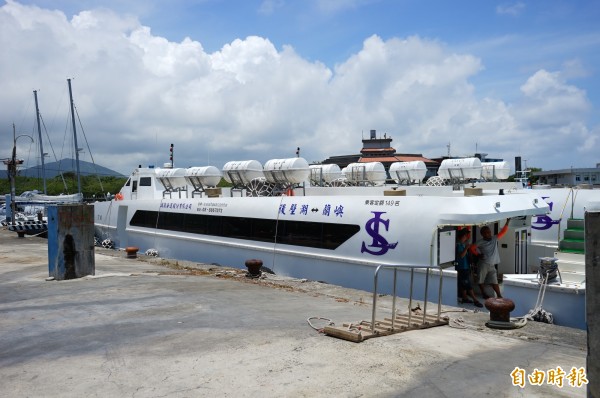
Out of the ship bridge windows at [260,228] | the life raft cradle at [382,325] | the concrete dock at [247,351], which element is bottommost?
the concrete dock at [247,351]

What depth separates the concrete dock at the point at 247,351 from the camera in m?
4.67

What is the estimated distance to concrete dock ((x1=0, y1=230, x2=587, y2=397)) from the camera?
467 cm

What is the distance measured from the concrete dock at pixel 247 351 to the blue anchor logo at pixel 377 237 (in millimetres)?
1935

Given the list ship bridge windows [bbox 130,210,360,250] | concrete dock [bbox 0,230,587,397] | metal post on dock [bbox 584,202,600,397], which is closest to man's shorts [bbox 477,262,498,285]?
concrete dock [bbox 0,230,587,397]

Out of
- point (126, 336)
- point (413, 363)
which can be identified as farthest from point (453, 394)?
point (126, 336)

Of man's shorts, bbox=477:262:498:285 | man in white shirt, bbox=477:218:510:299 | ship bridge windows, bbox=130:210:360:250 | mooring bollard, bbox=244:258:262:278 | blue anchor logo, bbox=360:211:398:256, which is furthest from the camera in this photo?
ship bridge windows, bbox=130:210:360:250

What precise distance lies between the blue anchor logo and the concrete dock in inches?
76.2

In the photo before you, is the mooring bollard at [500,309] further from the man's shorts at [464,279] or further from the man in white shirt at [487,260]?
the man in white shirt at [487,260]

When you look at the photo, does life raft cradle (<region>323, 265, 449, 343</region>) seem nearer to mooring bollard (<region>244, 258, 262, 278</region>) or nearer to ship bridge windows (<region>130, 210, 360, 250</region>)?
ship bridge windows (<region>130, 210, 360, 250</region>)

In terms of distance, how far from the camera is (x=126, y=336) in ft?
20.8

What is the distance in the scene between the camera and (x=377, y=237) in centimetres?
1138

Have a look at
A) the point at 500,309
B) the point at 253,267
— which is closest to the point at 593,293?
the point at 500,309

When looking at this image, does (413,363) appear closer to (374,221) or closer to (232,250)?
(374,221)

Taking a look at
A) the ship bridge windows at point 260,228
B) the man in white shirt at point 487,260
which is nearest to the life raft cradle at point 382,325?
the man in white shirt at point 487,260
